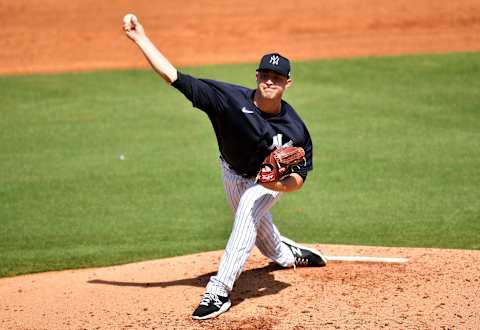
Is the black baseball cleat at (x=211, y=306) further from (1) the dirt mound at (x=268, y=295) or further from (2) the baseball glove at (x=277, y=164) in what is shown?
(2) the baseball glove at (x=277, y=164)

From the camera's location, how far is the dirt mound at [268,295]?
18.6ft

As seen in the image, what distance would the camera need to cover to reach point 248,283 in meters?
6.60

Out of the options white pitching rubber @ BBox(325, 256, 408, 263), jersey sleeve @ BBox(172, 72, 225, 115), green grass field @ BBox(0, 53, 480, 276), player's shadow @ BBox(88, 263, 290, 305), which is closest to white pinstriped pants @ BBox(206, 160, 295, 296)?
player's shadow @ BBox(88, 263, 290, 305)

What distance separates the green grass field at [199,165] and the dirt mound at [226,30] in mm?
→ 1551

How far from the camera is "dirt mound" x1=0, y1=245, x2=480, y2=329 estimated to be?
18.6 ft

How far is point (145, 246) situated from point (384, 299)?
3.21 m

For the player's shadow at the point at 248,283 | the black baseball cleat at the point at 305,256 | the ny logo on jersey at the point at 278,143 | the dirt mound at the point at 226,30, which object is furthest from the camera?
the dirt mound at the point at 226,30

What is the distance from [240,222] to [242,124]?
0.72 metres

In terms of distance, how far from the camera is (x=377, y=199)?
9.52m

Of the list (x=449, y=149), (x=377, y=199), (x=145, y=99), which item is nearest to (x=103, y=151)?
(x=145, y=99)

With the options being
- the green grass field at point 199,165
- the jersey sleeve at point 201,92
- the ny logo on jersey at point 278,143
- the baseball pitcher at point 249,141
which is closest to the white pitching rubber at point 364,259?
the green grass field at point 199,165

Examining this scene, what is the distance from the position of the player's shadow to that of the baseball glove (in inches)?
41.9

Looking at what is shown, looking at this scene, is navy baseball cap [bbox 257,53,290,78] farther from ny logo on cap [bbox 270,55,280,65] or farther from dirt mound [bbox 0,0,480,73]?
dirt mound [bbox 0,0,480,73]

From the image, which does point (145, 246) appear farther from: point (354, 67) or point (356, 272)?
point (354, 67)
